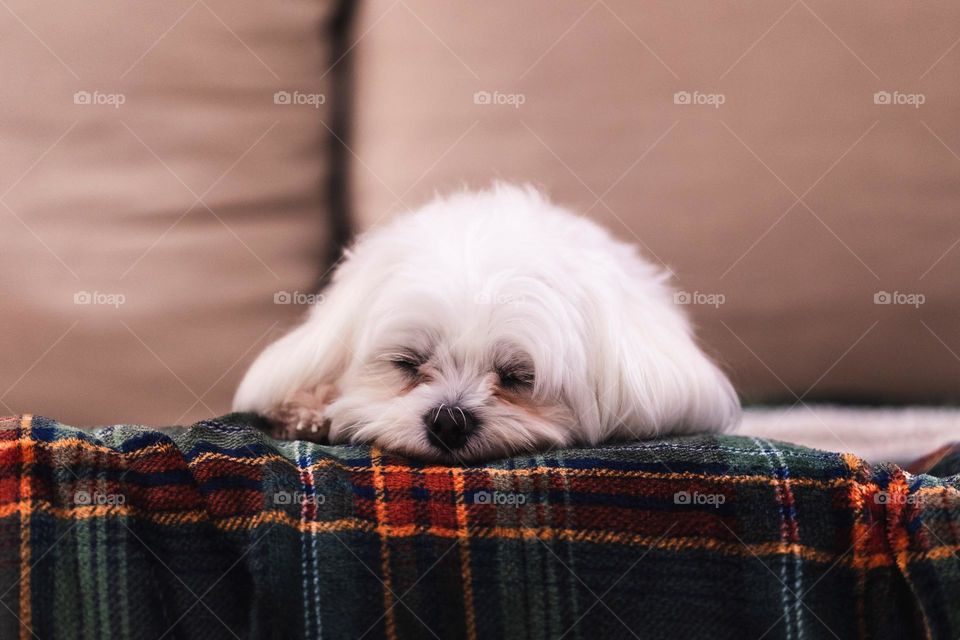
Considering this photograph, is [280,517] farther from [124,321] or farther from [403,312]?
[124,321]

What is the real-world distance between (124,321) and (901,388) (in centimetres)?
139

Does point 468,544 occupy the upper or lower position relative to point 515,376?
lower

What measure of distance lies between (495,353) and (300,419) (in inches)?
10.7

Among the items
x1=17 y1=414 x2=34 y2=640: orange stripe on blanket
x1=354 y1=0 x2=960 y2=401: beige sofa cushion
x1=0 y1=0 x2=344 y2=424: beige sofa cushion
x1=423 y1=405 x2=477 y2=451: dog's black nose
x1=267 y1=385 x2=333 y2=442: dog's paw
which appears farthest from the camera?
x1=354 y1=0 x2=960 y2=401: beige sofa cushion

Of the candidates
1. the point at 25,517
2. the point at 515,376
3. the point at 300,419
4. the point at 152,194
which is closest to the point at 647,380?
the point at 515,376

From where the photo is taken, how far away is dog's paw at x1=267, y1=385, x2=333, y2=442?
1.05 metres

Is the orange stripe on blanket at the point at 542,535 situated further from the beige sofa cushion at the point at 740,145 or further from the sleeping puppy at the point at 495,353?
the beige sofa cushion at the point at 740,145

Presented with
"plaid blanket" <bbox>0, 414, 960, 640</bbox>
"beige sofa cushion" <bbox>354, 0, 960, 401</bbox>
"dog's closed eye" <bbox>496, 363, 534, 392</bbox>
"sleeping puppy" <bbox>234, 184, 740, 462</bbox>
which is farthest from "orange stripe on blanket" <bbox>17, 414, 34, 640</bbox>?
"beige sofa cushion" <bbox>354, 0, 960, 401</bbox>

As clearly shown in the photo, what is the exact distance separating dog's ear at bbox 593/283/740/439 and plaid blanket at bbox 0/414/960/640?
0.23 metres

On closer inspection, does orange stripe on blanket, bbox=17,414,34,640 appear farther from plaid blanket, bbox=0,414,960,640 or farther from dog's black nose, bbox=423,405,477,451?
dog's black nose, bbox=423,405,477,451

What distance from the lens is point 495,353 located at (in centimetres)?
105

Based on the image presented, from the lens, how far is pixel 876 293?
57.4 inches

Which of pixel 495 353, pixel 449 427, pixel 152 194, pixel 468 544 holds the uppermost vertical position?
pixel 152 194

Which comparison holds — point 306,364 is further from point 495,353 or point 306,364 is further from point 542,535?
point 542,535
